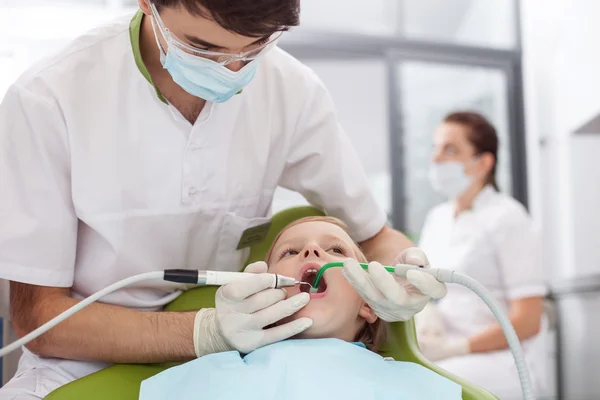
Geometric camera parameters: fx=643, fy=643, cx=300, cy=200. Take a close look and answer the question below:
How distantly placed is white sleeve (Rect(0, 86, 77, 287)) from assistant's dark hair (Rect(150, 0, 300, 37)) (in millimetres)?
376

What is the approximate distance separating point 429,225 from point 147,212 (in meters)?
2.29

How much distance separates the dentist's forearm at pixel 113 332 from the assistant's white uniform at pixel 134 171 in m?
0.08

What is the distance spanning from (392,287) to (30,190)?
739 millimetres

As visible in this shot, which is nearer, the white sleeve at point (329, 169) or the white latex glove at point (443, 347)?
Answer: the white sleeve at point (329, 169)

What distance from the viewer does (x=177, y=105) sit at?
1435 mm

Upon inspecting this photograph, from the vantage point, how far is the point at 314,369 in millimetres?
1122

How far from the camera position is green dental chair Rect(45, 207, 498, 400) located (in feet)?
3.96

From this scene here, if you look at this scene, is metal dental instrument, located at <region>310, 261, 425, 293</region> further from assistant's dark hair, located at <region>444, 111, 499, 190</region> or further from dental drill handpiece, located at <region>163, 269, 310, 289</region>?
assistant's dark hair, located at <region>444, 111, 499, 190</region>

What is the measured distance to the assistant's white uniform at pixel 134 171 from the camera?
50.9 inches

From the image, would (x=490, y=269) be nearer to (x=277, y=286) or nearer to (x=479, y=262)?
(x=479, y=262)

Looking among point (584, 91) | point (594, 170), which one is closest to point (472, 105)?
point (594, 170)

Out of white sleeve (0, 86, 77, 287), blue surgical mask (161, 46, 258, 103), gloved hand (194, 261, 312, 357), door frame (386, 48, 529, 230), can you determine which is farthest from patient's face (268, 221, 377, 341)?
door frame (386, 48, 529, 230)

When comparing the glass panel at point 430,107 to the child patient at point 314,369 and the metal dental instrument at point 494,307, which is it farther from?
the metal dental instrument at point 494,307

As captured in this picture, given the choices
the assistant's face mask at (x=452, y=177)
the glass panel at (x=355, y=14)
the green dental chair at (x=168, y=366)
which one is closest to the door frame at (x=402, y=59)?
the glass panel at (x=355, y=14)
